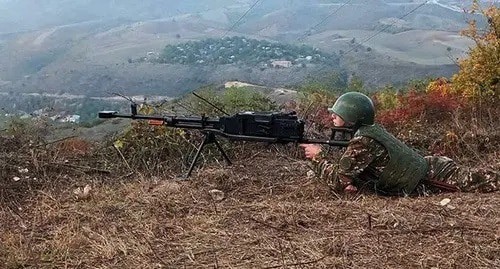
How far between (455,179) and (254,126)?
5.89 feet

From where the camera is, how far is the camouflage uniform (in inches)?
192

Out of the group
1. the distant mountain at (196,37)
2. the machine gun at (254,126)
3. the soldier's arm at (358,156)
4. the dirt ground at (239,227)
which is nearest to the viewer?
the dirt ground at (239,227)

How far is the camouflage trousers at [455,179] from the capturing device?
5016 millimetres

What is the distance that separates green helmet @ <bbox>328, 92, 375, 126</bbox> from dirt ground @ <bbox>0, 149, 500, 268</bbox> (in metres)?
0.63

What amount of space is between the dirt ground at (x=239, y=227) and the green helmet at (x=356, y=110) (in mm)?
630

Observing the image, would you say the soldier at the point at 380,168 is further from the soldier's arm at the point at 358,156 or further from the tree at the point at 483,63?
the tree at the point at 483,63

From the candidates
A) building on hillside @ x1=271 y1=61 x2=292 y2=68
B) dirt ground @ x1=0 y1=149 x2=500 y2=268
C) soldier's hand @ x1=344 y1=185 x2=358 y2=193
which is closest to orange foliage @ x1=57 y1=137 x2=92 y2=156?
dirt ground @ x1=0 y1=149 x2=500 y2=268

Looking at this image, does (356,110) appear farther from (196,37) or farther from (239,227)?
(196,37)

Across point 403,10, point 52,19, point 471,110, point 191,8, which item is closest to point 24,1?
point 52,19

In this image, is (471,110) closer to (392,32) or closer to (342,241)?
(342,241)

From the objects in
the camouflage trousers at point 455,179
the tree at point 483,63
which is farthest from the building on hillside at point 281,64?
the camouflage trousers at point 455,179

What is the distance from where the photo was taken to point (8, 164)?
231 inches

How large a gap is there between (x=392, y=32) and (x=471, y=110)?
59.7 metres

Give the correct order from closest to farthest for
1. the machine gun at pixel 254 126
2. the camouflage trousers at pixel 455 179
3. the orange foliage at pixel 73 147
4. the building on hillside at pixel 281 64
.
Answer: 1. the camouflage trousers at pixel 455 179
2. the machine gun at pixel 254 126
3. the orange foliage at pixel 73 147
4. the building on hillside at pixel 281 64
